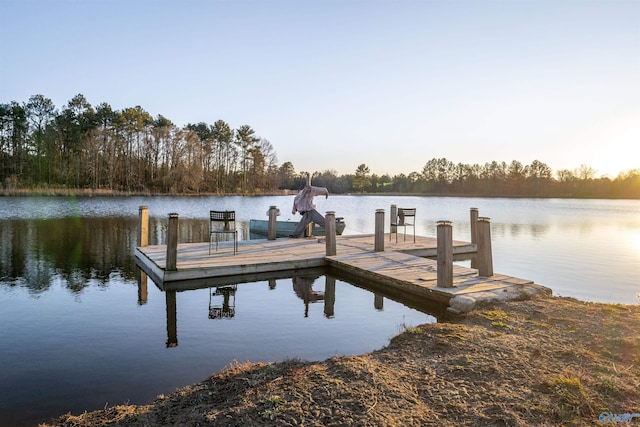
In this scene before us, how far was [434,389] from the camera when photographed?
2.94 m

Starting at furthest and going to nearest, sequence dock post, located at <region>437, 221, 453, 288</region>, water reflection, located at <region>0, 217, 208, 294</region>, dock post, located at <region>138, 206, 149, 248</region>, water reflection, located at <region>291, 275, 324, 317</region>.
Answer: dock post, located at <region>138, 206, 149, 248</region> → water reflection, located at <region>0, 217, 208, 294</region> → water reflection, located at <region>291, 275, 324, 317</region> → dock post, located at <region>437, 221, 453, 288</region>

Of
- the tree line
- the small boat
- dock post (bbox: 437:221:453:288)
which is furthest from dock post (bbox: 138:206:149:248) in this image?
the tree line

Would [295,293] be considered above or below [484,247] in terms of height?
below

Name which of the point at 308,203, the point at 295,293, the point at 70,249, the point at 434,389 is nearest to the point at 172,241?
the point at 295,293

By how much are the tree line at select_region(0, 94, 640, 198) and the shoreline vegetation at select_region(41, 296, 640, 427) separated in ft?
149

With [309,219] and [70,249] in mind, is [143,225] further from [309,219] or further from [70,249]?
[309,219]

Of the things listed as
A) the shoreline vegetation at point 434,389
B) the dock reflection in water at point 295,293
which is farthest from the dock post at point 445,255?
the shoreline vegetation at point 434,389

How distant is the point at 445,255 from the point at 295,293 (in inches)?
111

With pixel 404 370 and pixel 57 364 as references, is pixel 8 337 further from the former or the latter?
pixel 404 370

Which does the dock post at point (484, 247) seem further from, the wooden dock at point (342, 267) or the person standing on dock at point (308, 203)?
the person standing on dock at point (308, 203)

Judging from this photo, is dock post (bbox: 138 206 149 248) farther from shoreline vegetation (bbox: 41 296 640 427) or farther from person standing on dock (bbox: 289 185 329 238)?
shoreline vegetation (bbox: 41 296 640 427)

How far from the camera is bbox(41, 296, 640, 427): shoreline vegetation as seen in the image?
8.30ft

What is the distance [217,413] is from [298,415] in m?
0.56

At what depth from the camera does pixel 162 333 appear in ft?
16.9
